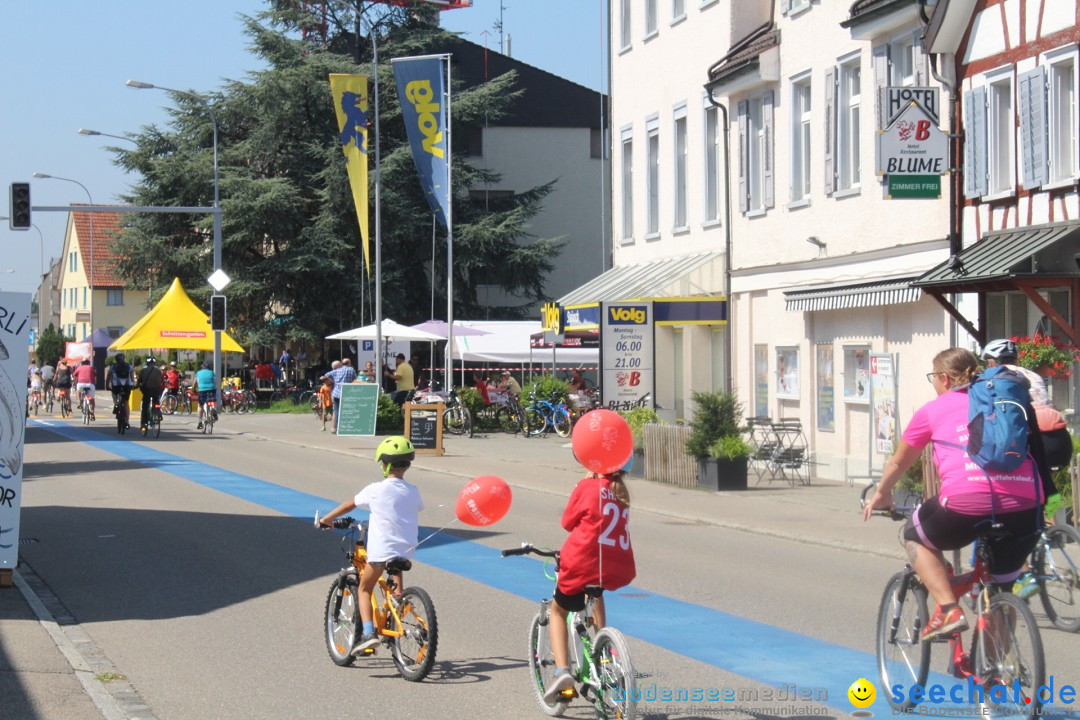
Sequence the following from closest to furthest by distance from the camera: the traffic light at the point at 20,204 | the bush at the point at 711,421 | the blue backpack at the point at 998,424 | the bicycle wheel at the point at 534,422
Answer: the blue backpack at the point at 998,424, the bush at the point at 711,421, the traffic light at the point at 20,204, the bicycle wheel at the point at 534,422

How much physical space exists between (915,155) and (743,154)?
7.50 m

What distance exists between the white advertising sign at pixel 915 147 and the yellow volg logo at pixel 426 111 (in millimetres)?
16250

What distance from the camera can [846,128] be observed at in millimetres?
22156

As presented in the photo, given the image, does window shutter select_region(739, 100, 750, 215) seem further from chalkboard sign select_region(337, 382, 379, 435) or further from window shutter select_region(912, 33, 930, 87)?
chalkboard sign select_region(337, 382, 379, 435)

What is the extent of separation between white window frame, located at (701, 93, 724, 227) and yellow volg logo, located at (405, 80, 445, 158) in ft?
25.2

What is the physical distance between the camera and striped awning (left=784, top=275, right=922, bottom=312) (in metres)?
19.6

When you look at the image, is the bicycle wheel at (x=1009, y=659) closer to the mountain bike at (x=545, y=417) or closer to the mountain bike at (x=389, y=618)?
the mountain bike at (x=389, y=618)

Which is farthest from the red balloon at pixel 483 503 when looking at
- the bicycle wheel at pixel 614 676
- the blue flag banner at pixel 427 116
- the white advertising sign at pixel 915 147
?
the blue flag banner at pixel 427 116

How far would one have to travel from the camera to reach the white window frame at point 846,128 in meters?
21.9

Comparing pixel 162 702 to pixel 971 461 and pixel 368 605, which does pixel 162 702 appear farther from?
pixel 971 461

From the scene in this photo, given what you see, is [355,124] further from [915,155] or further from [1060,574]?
[1060,574]

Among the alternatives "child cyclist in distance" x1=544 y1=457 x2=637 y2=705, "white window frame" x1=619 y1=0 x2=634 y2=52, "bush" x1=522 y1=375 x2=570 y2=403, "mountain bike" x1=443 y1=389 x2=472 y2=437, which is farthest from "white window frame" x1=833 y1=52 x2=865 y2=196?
"child cyclist in distance" x1=544 y1=457 x2=637 y2=705

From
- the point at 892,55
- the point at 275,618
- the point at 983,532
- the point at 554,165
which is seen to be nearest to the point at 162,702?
the point at 275,618

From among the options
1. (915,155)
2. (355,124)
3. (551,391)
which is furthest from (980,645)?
(355,124)
